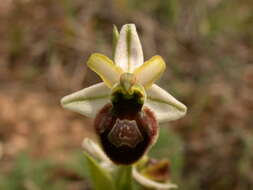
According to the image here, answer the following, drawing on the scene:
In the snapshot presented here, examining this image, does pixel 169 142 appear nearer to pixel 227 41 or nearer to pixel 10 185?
pixel 10 185

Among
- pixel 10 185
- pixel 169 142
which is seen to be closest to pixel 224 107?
pixel 169 142

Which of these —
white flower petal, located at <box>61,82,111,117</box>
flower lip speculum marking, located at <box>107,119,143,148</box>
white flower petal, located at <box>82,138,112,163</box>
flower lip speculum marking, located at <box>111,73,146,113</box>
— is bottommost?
white flower petal, located at <box>82,138,112,163</box>

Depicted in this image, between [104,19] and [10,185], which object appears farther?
[104,19]

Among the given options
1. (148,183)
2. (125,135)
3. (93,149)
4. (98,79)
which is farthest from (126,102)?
(98,79)

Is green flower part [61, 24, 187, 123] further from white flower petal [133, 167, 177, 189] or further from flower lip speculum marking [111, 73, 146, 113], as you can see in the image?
white flower petal [133, 167, 177, 189]

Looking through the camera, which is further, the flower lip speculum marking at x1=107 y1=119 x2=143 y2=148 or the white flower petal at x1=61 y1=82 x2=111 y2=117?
the white flower petal at x1=61 y1=82 x2=111 y2=117

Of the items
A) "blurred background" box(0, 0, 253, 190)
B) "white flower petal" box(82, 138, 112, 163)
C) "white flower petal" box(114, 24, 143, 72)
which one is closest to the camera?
"white flower petal" box(114, 24, 143, 72)

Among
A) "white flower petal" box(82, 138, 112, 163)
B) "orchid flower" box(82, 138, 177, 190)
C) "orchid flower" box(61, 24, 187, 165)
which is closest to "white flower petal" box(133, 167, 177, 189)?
"orchid flower" box(82, 138, 177, 190)
